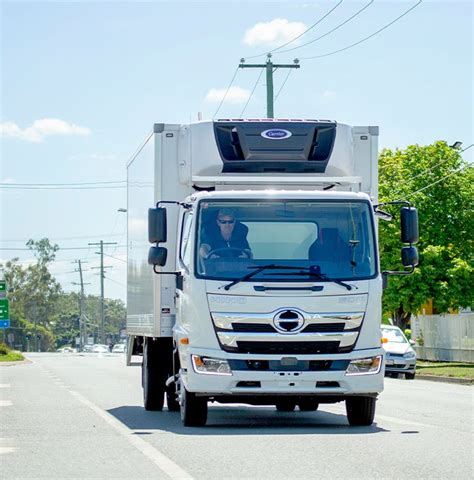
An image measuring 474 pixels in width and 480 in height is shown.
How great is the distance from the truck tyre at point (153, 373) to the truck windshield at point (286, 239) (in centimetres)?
Answer: 340

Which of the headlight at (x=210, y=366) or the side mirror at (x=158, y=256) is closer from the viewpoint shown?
the headlight at (x=210, y=366)

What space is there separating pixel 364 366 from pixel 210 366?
1.72 meters

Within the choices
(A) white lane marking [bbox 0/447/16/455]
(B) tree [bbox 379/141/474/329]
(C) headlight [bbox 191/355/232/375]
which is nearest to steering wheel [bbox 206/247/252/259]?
(C) headlight [bbox 191/355/232/375]

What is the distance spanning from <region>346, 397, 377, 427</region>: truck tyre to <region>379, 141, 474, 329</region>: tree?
111 ft

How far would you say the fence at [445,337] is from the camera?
150 ft

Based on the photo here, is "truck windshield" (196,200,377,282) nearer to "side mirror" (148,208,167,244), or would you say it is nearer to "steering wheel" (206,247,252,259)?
"steering wheel" (206,247,252,259)

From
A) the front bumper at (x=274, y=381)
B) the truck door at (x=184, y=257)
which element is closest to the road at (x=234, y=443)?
the front bumper at (x=274, y=381)

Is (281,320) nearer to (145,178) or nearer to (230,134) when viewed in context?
(230,134)

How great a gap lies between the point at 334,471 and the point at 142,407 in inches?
358

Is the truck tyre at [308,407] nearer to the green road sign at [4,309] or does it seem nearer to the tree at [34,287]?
the green road sign at [4,309]

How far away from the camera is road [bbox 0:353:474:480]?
35.0 ft

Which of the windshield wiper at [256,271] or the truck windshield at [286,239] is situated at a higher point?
the truck windshield at [286,239]

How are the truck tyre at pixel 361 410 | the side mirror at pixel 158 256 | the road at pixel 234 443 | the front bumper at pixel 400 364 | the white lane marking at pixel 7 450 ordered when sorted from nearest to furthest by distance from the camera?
1. the road at pixel 234 443
2. the white lane marking at pixel 7 450
3. the side mirror at pixel 158 256
4. the truck tyre at pixel 361 410
5. the front bumper at pixel 400 364

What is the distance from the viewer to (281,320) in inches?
559
